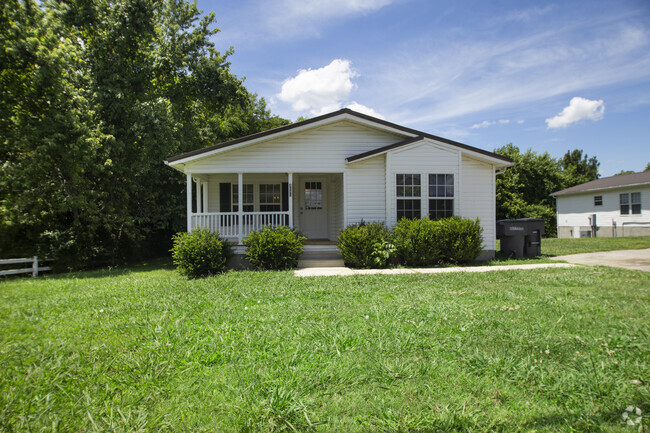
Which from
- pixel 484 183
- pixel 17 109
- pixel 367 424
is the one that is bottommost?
pixel 367 424

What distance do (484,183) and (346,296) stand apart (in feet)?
26.5

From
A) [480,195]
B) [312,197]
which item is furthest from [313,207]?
[480,195]

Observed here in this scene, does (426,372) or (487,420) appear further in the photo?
(426,372)

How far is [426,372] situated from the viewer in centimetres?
299

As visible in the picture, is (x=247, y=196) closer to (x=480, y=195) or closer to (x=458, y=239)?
(x=458, y=239)

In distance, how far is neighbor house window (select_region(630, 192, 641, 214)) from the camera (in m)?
21.5

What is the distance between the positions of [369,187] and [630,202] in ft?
70.3

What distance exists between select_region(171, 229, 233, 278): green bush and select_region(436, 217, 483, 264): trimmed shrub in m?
6.44

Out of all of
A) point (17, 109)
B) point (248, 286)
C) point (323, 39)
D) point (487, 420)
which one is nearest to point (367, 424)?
point (487, 420)

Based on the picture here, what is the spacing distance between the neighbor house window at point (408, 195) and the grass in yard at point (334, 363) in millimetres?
5399

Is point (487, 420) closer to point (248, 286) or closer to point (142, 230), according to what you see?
point (248, 286)

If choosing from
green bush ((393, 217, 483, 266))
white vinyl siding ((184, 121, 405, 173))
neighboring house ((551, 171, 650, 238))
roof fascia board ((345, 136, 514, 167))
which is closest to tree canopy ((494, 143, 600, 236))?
neighboring house ((551, 171, 650, 238))

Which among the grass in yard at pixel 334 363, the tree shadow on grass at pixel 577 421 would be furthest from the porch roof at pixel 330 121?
the tree shadow on grass at pixel 577 421

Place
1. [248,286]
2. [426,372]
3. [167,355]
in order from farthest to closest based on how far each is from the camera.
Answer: [248,286]
[167,355]
[426,372]
